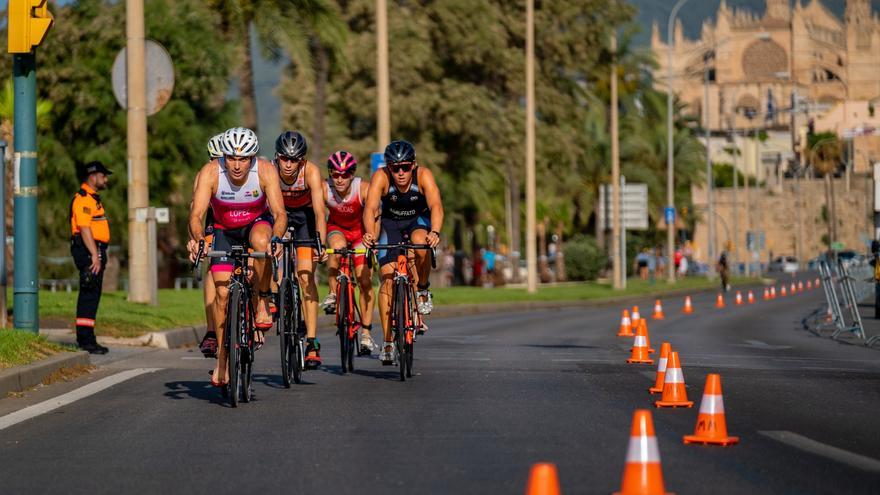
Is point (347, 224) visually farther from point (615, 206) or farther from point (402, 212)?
point (615, 206)

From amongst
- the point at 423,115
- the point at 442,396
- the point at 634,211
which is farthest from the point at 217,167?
the point at 634,211

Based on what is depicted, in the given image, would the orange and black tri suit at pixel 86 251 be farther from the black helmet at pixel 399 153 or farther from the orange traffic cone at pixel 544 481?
the orange traffic cone at pixel 544 481

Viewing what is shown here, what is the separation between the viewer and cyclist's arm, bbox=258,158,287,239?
1210cm

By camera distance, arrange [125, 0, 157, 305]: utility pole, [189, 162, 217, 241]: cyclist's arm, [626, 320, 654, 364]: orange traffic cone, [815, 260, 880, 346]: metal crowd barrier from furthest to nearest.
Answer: [125, 0, 157, 305]: utility pole < [815, 260, 880, 346]: metal crowd barrier < [626, 320, 654, 364]: orange traffic cone < [189, 162, 217, 241]: cyclist's arm

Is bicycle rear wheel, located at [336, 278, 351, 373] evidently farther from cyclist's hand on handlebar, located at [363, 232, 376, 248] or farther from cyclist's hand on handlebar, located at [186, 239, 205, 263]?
cyclist's hand on handlebar, located at [186, 239, 205, 263]

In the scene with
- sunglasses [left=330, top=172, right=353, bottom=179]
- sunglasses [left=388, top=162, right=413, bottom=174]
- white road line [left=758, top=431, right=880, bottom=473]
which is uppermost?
sunglasses [left=388, top=162, right=413, bottom=174]

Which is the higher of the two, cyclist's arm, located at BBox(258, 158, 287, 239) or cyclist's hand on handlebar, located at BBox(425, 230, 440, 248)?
cyclist's arm, located at BBox(258, 158, 287, 239)

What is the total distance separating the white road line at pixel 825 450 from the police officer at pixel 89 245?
9.28 metres

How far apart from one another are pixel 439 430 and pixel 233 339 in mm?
2081

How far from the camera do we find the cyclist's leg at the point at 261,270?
12297 mm

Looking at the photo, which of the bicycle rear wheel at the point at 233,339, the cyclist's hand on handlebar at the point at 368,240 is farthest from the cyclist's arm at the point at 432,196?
the bicycle rear wheel at the point at 233,339

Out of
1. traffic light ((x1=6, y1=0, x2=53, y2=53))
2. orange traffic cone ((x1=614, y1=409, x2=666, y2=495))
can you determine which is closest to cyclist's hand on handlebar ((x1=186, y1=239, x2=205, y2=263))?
traffic light ((x1=6, y1=0, x2=53, y2=53))

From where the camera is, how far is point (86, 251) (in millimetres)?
17609

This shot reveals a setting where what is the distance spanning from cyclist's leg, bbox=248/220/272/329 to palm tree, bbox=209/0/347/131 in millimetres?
23722
